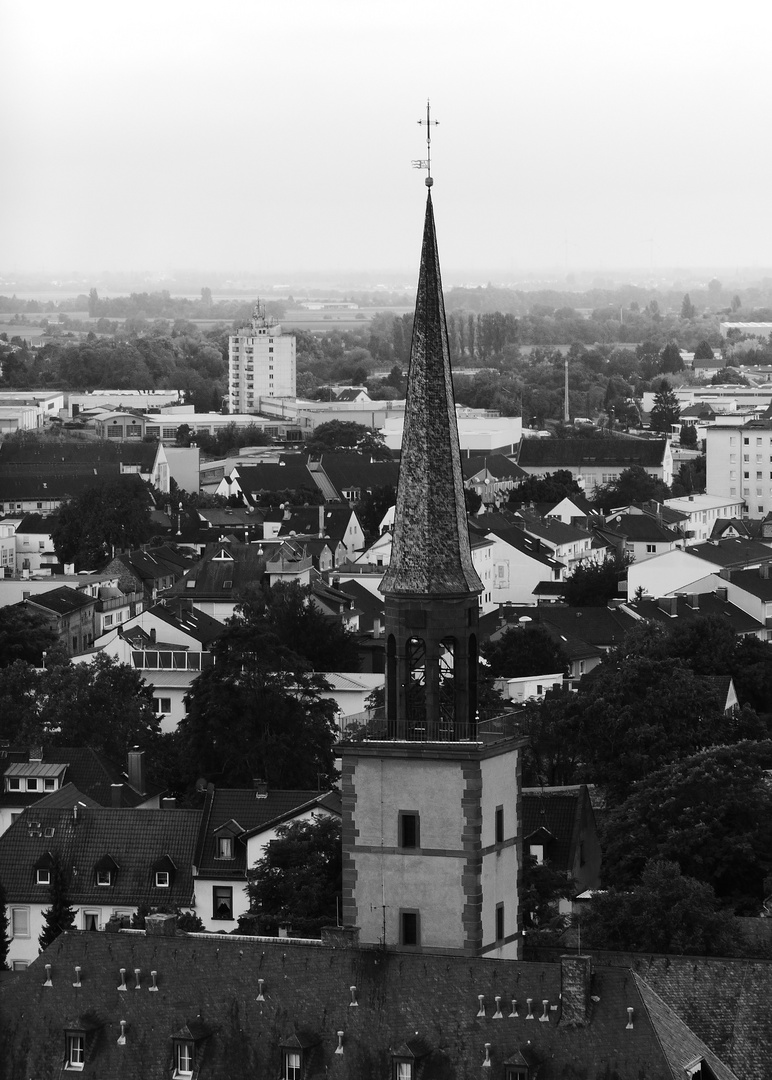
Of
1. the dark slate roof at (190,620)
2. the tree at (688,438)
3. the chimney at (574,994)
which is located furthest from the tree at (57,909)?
the tree at (688,438)

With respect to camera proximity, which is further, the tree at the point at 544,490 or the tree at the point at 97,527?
the tree at the point at 544,490

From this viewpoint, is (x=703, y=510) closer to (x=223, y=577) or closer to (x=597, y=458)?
(x=597, y=458)

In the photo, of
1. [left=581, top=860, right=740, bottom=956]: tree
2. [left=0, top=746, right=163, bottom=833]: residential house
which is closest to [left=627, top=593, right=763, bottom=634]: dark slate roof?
[left=0, top=746, right=163, bottom=833]: residential house

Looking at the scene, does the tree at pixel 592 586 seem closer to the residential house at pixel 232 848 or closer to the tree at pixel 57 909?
the residential house at pixel 232 848

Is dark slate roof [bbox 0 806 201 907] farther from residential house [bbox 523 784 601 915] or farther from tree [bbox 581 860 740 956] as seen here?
tree [bbox 581 860 740 956]

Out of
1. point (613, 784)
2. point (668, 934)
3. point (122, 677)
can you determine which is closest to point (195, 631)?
point (122, 677)

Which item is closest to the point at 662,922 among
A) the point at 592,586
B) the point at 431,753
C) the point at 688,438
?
the point at 431,753
